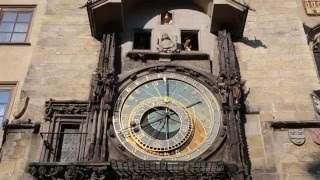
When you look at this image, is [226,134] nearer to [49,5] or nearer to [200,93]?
[200,93]

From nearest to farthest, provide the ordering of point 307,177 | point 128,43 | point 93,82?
point 307,177 < point 93,82 < point 128,43

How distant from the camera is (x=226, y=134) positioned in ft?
31.8

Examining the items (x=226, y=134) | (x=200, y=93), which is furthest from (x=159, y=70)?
(x=226, y=134)

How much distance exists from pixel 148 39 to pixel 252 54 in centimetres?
259

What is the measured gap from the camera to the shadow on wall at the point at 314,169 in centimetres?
938

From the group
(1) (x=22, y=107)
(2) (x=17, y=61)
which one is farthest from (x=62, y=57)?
(1) (x=22, y=107)

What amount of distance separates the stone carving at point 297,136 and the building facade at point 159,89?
0.03 m

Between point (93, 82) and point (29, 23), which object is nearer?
point (93, 82)

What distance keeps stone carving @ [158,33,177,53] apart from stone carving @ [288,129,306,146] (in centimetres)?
327

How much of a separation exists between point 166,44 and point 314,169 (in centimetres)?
433

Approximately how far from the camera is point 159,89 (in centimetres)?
1048

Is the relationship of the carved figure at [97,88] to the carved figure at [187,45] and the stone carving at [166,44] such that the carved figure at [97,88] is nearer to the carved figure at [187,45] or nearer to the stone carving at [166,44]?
the stone carving at [166,44]

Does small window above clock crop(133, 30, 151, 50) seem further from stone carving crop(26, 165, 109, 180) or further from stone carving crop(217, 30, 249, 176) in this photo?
stone carving crop(26, 165, 109, 180)

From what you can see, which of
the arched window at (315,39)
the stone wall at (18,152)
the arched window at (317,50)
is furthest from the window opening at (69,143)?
the arched window at (315,39)
